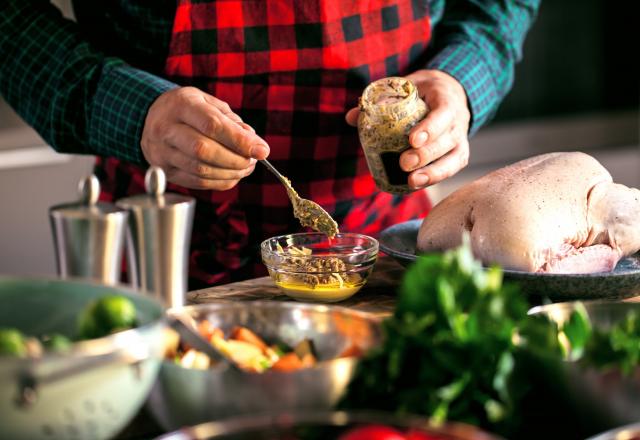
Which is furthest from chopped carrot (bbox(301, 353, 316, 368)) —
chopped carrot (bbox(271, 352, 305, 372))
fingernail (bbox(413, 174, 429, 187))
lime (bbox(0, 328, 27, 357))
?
fingernail (bbox(413, 174, 429, 187))

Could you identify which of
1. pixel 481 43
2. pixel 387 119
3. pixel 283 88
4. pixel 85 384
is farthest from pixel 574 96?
pixel 85 384

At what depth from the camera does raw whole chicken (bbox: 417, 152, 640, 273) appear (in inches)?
45.1

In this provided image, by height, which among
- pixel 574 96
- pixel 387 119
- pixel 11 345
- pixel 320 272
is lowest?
pixel 574 96

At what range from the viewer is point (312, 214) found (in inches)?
48.1

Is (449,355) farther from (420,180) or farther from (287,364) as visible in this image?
(420,180)

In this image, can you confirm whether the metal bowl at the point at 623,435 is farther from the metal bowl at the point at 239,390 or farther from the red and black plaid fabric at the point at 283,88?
the red and black plaid fabric at the point at 283,88

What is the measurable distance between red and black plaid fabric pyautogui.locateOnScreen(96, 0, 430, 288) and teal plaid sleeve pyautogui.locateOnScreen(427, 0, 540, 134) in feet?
0.27

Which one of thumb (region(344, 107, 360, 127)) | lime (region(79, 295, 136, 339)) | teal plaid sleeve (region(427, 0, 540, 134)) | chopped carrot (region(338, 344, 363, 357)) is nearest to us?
lime (region(79, 295, 136, 339))

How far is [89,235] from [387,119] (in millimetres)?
546

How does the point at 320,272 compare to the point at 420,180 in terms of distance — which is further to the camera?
the point at 420,180

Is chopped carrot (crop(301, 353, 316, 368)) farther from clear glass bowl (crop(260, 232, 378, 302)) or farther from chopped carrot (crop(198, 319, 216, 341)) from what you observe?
clear glass bowl (crop(260, 232, 378, 302))

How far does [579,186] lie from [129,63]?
0.70 meters

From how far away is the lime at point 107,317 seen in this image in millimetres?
696

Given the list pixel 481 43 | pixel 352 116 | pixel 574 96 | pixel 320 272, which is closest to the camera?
pixel 320 272
